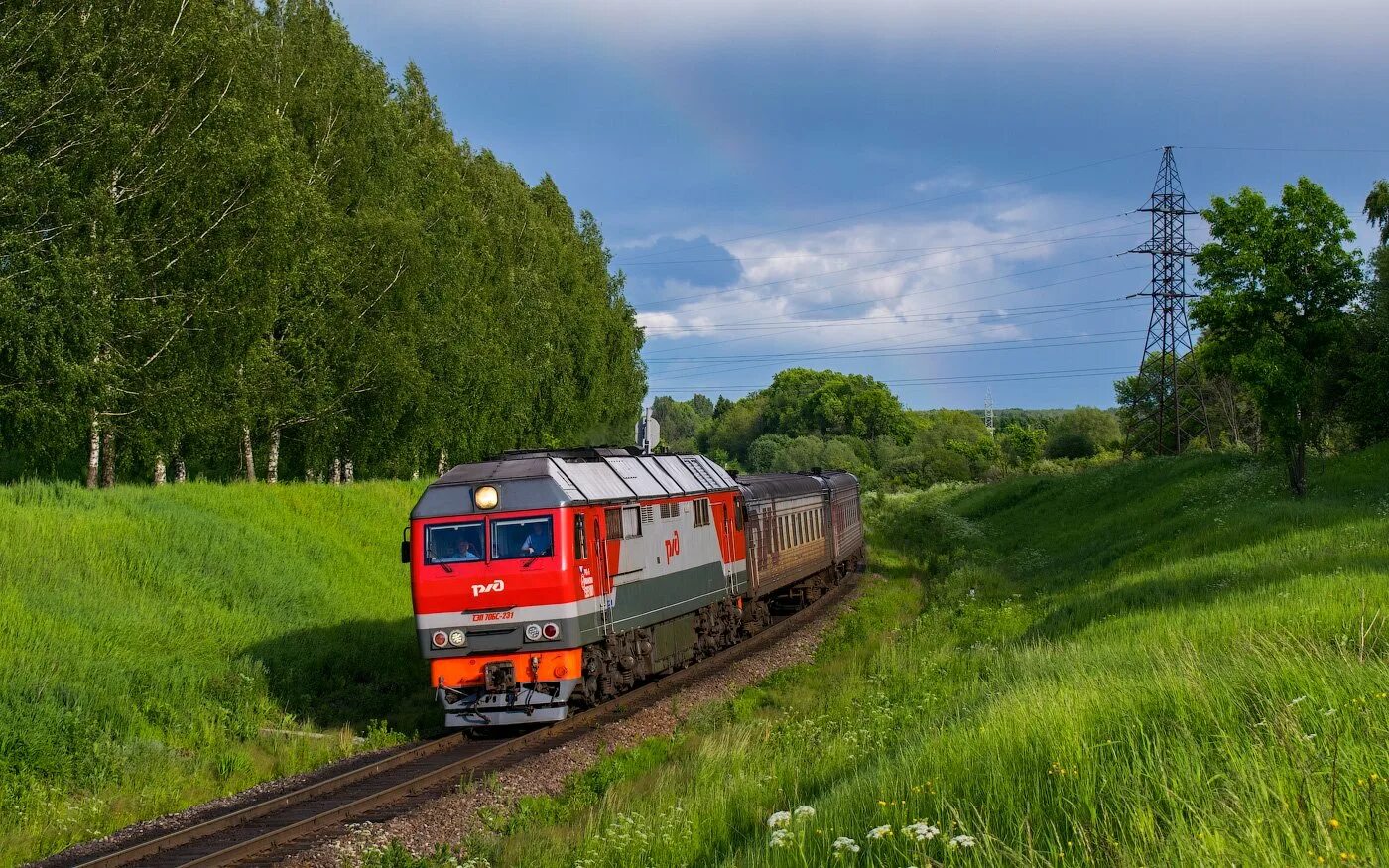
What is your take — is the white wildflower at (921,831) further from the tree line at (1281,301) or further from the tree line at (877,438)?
the tree line at (877,438)

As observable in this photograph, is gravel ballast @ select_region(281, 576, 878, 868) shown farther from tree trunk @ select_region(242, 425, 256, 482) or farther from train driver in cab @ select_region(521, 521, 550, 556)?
tree trunk @ select_region(242, 425, 256, 482)

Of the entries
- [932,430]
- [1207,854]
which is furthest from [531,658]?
[932,430]

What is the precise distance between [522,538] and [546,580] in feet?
2.34

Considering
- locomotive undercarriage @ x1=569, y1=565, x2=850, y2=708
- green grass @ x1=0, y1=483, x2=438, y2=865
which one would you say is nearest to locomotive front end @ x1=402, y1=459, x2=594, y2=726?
locomotive undercarriage @ x1=569, y1=565, x2=850, y2=708

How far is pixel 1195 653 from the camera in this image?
10.0 meters

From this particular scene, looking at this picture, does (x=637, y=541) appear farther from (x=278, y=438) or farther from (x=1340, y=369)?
(x=1340, y=369)

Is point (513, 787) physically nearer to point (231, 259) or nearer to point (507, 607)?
point (507, 607)

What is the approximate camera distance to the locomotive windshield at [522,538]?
15.1 m

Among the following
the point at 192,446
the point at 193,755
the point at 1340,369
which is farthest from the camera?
the point at 1340,369

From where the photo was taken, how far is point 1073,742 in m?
7.31

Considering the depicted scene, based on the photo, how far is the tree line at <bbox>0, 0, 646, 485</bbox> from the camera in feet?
63.5

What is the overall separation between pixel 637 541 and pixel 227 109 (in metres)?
13.4

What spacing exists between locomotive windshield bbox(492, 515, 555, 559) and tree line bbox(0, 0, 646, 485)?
9322 millimetres

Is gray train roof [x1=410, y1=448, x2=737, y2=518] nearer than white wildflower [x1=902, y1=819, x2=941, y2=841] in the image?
No
